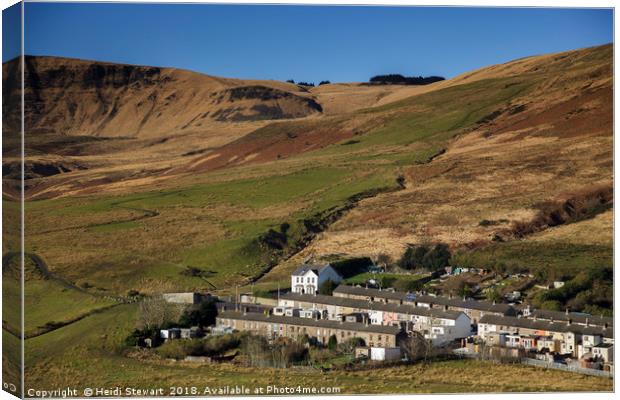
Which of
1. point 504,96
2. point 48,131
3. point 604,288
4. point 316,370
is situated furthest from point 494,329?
point 48,131

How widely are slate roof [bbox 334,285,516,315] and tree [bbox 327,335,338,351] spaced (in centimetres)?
272

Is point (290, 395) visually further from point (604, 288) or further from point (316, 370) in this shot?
point (604, 288)

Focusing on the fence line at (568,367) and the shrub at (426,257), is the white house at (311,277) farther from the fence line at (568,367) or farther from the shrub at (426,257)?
the fence line at (568,367)

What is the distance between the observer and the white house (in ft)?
99.5

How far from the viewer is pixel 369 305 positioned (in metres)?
29.2

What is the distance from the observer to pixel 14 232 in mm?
24734

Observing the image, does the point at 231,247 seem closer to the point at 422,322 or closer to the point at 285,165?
the point at 285,165

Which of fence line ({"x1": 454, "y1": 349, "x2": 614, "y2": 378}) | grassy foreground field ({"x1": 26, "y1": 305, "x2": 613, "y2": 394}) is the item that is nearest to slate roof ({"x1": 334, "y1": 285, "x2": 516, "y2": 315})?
fence line ({"x1": 454, "y1": 349, "x2": 614, "y2": 378})

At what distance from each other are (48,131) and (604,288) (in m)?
14.6

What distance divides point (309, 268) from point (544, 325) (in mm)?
6078

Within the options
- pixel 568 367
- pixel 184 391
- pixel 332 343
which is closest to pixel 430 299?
pixel 332 343

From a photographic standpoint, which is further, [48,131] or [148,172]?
[148,172]

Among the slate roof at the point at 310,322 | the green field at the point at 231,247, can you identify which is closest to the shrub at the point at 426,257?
the green field at the point at 231,247

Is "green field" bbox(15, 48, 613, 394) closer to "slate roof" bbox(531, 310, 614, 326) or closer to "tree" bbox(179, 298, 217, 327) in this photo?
"tree" bbox(179, 298, 217, 327)
